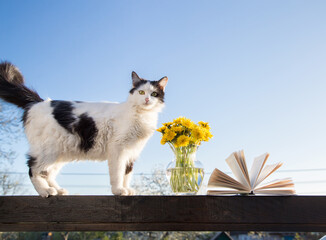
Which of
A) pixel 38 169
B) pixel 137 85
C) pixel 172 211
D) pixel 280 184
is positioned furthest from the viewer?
pixel 137 85

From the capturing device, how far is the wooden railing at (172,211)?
41.1 inches

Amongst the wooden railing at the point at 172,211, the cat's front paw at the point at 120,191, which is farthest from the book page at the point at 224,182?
the cat's front paw at the point at 120,191

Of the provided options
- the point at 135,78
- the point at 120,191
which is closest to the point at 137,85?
the point at 135,78

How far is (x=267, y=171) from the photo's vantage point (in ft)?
4.00

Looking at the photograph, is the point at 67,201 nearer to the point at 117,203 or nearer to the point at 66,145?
the point at 117,203

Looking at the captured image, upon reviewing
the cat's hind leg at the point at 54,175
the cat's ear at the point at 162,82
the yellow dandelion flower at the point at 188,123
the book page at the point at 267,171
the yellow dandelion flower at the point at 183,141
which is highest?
the cat's ear at the point at 162,82

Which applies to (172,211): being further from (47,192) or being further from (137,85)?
(137,85)

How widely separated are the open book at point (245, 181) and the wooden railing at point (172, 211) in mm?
78

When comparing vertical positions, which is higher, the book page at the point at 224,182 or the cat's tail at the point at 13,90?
the cat's tail at the point at 13,90

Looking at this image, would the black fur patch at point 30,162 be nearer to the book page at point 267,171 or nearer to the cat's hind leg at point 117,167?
the cat's hind leg at point 117,167

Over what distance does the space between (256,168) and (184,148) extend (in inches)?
13.4

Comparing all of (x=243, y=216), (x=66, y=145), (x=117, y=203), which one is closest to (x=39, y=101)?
(x=66, y=145)

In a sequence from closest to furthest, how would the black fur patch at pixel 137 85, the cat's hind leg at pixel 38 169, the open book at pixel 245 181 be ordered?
1. the open book at pixel 245 181
2. the cat's hind leg at pixel 38 169
3. the black fur patch at pixel 137 85

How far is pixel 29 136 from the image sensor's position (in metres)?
1.37
